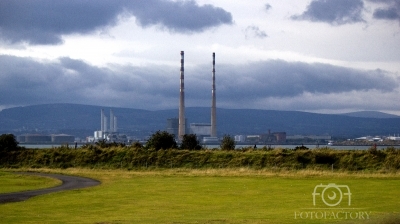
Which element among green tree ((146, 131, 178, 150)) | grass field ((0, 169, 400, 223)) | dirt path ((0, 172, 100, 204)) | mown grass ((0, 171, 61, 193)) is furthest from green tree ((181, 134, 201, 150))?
grass field ((0, 169, 400, 223))

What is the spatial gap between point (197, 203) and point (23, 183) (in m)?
20.1

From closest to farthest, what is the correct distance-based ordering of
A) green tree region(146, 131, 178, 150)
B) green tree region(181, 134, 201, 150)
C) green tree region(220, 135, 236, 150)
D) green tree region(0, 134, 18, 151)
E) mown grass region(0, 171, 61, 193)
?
mown grass region(0, 171, 61, 193) → green tree region(146, 131, 178, 150) → green tree region(0, 134, 18, 151) → green tree region(181, 134, 201, 150) → green tree region(220, 135, 236, 150)

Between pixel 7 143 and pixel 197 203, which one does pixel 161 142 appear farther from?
pixel 197 203

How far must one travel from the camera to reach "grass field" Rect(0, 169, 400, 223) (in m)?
24.8

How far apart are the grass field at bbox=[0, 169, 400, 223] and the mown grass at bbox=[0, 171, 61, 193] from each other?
0.78 meters

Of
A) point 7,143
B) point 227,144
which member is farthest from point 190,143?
point 7,143

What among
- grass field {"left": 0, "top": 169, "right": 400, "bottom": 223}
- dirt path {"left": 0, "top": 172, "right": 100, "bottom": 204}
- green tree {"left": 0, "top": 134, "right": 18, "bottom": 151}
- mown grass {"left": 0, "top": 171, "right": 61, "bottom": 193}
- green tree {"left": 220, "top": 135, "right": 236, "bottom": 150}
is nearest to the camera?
grass field {"left": 0, "top": 169, "right": 400, "bottom": 223}

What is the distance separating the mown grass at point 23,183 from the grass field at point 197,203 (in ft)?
2.56

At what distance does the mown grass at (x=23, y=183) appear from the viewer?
42.3 metres

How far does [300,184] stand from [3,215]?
2151 centimetres

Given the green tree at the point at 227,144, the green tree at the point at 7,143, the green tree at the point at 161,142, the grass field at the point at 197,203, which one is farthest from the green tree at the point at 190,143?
the grass field at the point at 197,203

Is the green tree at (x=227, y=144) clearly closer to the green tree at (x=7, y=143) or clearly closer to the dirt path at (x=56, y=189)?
the green tree at (x=7, y=143)

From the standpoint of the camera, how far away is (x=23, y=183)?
46688 millimetres

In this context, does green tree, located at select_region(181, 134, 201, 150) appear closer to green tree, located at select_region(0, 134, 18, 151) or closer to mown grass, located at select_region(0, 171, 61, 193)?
green tree, located at select_region(0, 134, 18, 151)
